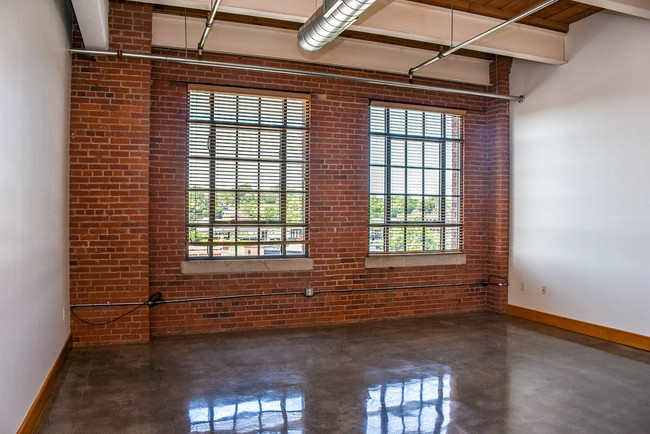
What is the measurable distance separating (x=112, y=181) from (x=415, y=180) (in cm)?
390

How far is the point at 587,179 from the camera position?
5520 mm

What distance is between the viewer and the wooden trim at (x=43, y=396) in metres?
2.89

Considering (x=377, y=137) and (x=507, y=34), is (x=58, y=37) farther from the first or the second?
(x=507, y=34)

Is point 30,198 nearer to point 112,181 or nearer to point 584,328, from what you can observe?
point 112,181

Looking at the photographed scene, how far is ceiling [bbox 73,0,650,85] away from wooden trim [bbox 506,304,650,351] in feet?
10.9

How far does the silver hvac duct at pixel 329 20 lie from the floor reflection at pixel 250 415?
122 inches

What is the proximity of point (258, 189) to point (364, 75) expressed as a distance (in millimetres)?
2107

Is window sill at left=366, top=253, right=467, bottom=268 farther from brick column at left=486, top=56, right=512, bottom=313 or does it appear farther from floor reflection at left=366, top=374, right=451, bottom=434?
floor reflection at left=366, top=374, right=451, bottom=434

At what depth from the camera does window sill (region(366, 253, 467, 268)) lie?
20.0 ft

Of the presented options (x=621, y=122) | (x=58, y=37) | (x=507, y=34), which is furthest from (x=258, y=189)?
(x=621, y=122)

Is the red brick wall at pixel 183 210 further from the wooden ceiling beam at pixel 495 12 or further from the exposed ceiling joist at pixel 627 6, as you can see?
the exposed ceiling joist at pixel 627 6

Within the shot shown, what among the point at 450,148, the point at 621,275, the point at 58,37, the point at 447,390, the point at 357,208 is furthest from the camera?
the point at 450,148

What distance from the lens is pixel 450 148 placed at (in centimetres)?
670

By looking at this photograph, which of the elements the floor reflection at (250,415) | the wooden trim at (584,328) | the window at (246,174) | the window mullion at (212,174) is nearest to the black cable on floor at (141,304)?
the window at (246,174)
